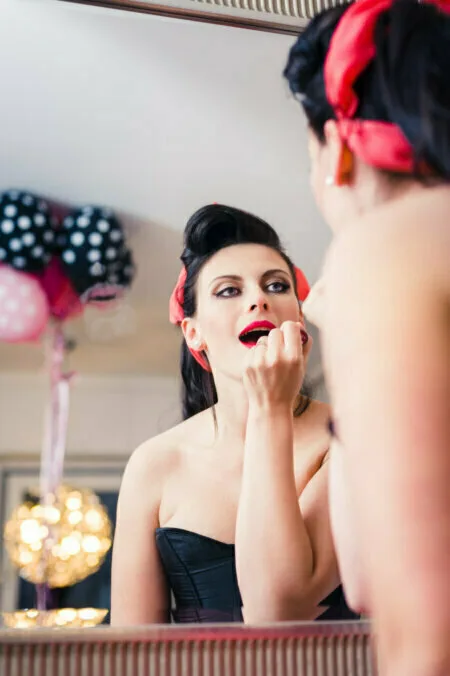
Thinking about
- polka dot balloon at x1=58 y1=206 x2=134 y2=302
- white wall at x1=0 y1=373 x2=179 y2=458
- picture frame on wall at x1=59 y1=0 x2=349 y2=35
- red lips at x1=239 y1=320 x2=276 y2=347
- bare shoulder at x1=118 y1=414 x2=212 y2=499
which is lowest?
bare shoulder at x1=118 y1=414 x2=212 y2=499

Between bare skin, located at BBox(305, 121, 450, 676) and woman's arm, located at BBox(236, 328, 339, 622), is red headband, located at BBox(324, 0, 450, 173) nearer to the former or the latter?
bare skin, located at BBox(305, 121, 450, 676)

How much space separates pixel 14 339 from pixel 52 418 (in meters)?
0.09

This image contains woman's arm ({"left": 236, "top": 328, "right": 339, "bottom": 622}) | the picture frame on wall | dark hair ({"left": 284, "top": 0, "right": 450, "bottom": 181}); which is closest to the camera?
dark hair ({"left": 284, "top": 0, "right": 450, "bottom": 181})

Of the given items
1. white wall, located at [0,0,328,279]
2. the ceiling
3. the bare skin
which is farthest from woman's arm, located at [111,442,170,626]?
the bare skin

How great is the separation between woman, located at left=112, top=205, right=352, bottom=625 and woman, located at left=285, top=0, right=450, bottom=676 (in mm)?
129

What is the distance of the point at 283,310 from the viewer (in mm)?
795

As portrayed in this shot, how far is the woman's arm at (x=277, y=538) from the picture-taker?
72cm

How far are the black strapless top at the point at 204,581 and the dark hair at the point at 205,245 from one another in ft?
0.43

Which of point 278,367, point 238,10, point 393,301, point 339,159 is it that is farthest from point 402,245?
point 238,10

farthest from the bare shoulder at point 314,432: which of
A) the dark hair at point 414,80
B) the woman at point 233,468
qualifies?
the dark hair at point 414,80

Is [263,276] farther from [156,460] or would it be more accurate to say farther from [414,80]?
[414,80]

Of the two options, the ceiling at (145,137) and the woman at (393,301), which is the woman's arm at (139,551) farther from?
the woman at (393,301)

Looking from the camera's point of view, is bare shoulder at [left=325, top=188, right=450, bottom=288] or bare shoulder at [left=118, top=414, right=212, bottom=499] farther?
bare shoulder at [left=118, top=414, right=212, bottom=499]

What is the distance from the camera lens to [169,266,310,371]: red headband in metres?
0.80
